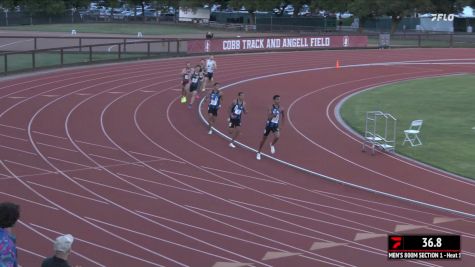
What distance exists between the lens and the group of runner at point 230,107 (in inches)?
727

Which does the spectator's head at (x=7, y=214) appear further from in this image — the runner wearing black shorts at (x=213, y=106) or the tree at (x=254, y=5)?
the tree at (x=254, y=5)

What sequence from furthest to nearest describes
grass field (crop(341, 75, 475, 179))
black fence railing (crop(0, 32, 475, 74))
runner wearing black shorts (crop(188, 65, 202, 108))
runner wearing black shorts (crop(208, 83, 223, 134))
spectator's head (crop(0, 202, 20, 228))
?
black fence railing (crop(0, 32, 475, 74)) → runner wearing black shorts (crop(188, 65, 202, 108)) → runner wearing black shorts (crop(208, 83, 223, 134)) → grass field (crop(341, 75, 475, 179)) → spectator's head (crop(0, 202, 20, 228))

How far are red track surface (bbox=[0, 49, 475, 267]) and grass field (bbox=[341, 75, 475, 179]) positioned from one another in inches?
34.9

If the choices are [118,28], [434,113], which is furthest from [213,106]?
[118,28]

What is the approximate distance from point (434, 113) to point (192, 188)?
13.2 metres

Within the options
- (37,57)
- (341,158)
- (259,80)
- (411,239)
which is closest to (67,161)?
(341,158)

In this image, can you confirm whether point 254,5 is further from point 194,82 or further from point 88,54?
point 194,82

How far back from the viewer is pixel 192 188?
14992mm

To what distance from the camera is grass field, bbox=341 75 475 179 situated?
18.4 meters

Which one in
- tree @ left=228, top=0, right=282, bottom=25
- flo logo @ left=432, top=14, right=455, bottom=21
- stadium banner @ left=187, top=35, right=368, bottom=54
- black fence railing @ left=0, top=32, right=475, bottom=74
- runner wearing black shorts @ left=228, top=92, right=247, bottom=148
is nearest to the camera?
runner wearing black shorts @ left=228, top=92, right=247, bottom=148

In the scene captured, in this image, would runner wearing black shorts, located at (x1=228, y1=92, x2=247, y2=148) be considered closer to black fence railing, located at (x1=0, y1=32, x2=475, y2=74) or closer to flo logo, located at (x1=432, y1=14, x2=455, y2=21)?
black fence railing, located at (x1=0, y1=32, x2=475, y2=74)

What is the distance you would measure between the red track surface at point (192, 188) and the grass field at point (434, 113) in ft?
2.91

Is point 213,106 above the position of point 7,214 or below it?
below

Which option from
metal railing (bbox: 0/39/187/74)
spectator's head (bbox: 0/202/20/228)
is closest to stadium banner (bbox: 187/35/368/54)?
metal railing (bbox: 0/39/187/74)
